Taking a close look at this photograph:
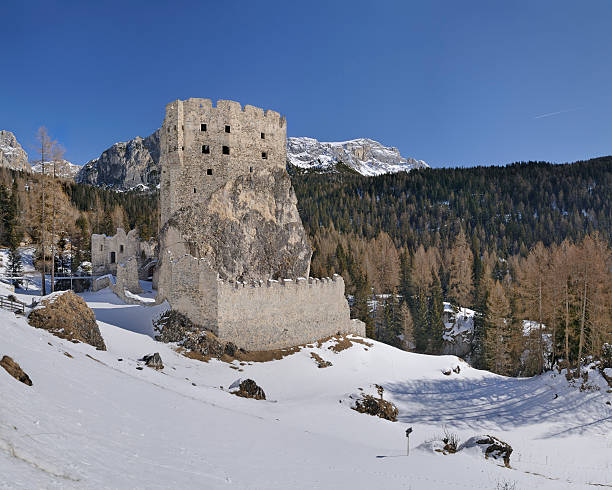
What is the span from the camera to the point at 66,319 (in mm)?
15820

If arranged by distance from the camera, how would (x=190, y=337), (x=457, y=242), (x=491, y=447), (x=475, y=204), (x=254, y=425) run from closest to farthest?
(x=254, y=425) → (x=491, y=447) → (x=190, y=337) → (x=457, y=242) → (x=475, y=204)

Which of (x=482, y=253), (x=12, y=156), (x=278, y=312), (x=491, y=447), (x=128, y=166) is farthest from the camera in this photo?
(x=12, y=156)

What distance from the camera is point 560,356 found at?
95.3 feet

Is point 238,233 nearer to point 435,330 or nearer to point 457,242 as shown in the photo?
point 435,330

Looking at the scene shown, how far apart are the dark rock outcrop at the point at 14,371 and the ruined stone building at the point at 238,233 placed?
15.4m

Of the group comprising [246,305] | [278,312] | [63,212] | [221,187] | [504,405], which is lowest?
[504,405]

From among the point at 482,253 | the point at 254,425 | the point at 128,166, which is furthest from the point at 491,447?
the point at 128,166

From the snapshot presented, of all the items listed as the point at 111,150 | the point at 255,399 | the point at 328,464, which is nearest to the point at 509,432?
the point at 255,399

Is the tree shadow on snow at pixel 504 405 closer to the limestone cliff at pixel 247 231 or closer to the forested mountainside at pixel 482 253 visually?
the forested mountainside at pixel 482 253

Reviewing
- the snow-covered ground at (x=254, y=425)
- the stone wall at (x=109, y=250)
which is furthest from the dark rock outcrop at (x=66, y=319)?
the stone wall at (x=109, y=250)

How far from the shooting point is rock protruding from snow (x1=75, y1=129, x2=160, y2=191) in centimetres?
17550

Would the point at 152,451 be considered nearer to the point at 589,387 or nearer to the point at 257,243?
the point at 589,387

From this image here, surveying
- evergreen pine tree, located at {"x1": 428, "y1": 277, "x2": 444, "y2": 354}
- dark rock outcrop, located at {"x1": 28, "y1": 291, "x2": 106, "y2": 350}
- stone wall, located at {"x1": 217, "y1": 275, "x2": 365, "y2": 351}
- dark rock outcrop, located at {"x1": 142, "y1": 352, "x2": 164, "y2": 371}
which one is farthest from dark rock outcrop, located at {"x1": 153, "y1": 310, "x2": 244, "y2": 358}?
evergreen pine tree, located at {"x1": 428, "y1": 277, "x2": 444, "y2": 354}

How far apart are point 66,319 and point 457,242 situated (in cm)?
9266
